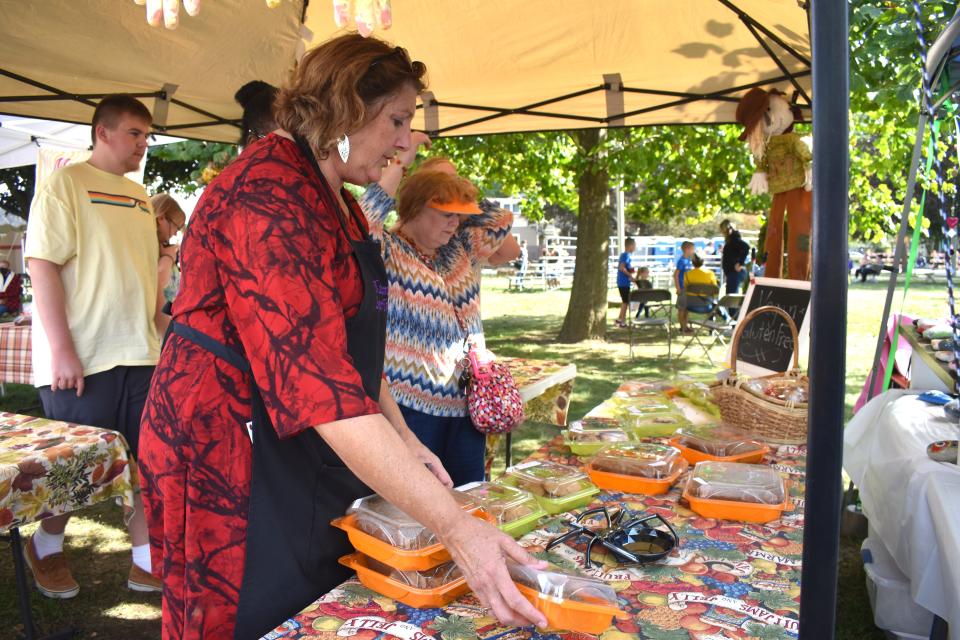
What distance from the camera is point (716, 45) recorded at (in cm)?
352

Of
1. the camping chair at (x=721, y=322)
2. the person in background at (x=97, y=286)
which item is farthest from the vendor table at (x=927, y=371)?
A: the camping chair at (x=721, y=322)

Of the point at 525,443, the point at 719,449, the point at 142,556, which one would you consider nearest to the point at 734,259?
the point at 525,443

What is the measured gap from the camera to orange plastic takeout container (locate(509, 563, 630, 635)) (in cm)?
97

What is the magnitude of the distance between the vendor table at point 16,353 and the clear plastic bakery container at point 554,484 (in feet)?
14.1

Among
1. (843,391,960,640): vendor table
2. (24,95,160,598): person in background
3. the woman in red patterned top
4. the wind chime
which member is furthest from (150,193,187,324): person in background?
(843,391,960,640): vendor table

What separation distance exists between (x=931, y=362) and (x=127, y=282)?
10.6ft

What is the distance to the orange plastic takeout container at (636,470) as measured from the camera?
5.49ft

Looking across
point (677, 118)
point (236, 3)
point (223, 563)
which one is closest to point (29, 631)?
point (223, 563)

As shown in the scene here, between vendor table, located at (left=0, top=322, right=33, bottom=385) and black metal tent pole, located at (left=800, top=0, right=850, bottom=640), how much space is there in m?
5.18

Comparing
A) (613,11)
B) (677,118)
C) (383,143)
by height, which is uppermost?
(613,11)

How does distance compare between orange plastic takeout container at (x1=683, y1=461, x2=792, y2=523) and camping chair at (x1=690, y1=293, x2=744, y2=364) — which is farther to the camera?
camping chair at (x1=690, y1=293, x2=744, y2=364)

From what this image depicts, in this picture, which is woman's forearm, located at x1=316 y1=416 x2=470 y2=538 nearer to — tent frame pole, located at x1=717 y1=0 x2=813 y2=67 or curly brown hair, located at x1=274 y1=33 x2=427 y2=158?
curly brown hair, located at x1=274 y1=33 x2=427 y2=158

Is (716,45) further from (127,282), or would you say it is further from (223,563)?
(223,563)

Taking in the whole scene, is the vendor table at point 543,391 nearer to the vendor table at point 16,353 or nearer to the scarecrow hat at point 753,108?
the scarecrow hat at point 753,108
